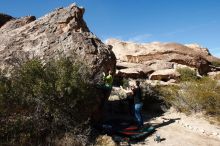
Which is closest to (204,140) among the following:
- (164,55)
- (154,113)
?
(154,113)

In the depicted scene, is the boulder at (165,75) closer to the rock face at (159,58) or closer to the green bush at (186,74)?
the green bush at (186,74)

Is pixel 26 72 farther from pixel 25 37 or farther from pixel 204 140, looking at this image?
pixel 204 140

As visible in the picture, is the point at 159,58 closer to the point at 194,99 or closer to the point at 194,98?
the point at 194,98

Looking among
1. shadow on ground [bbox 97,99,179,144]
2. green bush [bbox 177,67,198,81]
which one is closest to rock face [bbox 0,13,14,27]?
shadow on ground [bbox 97,99,179,144]

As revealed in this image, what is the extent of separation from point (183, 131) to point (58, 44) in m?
6.48

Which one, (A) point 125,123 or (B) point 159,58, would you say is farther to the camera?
(B) point 159,58

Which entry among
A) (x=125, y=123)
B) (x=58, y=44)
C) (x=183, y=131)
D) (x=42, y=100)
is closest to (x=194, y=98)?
(x=183, y=131)

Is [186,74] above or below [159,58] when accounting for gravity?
below

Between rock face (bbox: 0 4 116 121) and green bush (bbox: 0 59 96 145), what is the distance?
968 mm

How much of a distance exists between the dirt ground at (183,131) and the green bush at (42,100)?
106 inches

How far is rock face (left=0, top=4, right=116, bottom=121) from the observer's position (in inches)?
510

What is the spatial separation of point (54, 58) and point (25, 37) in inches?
98.9

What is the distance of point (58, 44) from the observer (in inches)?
540

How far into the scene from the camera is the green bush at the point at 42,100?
409 inches
